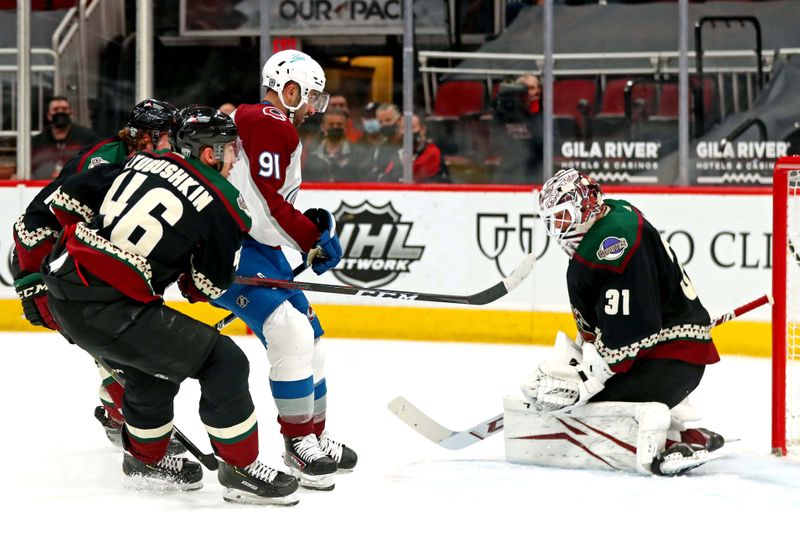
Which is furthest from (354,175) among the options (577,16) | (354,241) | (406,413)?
(406,413)

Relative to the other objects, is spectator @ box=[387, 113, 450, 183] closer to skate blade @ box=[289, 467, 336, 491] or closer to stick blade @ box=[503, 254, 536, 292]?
stick blade @ box=[503, 254, 536, 292]

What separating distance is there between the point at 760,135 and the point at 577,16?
1.13 m

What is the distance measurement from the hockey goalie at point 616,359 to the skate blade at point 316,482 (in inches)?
21.4

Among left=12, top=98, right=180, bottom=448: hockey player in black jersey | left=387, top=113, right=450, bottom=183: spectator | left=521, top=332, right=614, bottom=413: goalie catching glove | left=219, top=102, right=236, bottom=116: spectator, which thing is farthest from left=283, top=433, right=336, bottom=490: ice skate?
left=219, top=102, right=236, bottom=116: spectator

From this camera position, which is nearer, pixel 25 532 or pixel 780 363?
pixel 25 532

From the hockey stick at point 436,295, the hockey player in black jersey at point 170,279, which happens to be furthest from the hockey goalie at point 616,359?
the hockey player in black jersey at point 170,279

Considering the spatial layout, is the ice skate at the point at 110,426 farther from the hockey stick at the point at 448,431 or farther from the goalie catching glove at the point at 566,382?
the goalie catching glove at the point at 566,382

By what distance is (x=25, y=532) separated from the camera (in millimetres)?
2678

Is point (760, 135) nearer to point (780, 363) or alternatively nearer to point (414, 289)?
point (414, 289)

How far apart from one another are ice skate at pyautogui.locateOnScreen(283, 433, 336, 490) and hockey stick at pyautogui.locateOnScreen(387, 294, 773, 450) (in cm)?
37

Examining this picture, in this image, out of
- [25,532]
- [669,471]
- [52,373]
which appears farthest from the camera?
[52,373]

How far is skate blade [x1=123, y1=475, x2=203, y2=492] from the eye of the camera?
306 centimetres

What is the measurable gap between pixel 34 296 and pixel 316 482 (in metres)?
0.90

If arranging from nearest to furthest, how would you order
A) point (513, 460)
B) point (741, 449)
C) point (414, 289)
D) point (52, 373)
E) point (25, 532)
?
point (25, 532) < point (513, 460) < point (741, 449) < point (52, 373) < point (414, 289)
